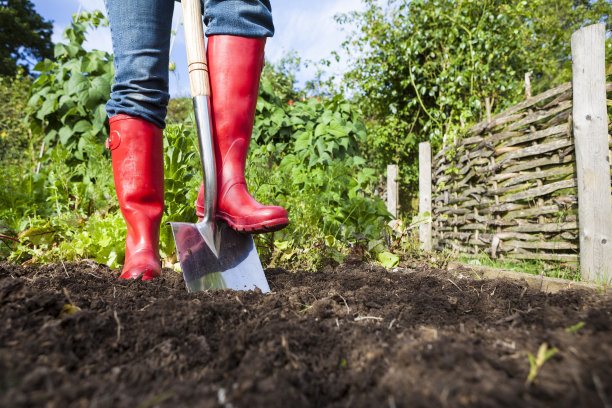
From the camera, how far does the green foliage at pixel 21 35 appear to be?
17.7 meters

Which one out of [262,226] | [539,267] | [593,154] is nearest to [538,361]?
[262,226]

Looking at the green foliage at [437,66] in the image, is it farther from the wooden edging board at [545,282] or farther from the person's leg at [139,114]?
the person's leg at [139,114]

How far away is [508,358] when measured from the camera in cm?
67

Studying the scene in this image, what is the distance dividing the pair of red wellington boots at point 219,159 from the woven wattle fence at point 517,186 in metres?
2.85

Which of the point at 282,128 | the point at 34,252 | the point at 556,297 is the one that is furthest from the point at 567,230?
the point at 34,252

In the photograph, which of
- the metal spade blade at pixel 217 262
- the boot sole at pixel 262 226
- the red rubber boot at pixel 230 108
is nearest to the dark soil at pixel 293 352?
the metal spade blade at pixel 217 262

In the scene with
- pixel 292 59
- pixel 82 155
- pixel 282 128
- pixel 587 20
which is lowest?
pixel 82 155

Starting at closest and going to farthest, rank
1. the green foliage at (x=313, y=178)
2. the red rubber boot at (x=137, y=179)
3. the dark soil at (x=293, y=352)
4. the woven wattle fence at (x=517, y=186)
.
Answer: the dark soil at (x=293, y=352) → the red rubber boot at (x=137, y=179) → the green foliage at (x=313, y=178) → the woven wattle fence at (x=517, y=186)

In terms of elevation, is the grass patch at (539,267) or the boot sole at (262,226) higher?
the boot sole at (262,226)

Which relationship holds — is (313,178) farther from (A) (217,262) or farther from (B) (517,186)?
(B) (517,186)

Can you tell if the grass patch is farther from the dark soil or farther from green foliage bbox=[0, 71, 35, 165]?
green foliage bbox=[0, 71, 35, 165]

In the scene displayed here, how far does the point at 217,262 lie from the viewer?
148 cm

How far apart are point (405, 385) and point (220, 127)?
1244 millimetres

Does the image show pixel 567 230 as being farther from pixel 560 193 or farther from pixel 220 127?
pixel 220 127
